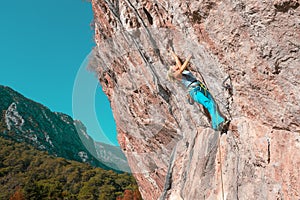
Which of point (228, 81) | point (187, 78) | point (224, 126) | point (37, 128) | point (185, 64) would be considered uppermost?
point (37, 128)

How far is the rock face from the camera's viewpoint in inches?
129

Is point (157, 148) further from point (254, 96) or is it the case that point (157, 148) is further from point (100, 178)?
point (100, 178)

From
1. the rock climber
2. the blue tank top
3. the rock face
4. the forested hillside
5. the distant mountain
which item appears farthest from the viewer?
the distant mountain

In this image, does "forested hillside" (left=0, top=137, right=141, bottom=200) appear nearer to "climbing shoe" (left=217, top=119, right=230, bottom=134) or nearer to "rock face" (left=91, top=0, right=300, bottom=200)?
"rock face" (left=91, top=0, right=300, bottom=200)

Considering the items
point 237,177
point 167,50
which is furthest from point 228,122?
point 167,50

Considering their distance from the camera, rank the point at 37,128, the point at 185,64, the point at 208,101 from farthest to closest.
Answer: the point at 37,128
the point at 185,64
the point at 208,101

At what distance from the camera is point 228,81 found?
436cm

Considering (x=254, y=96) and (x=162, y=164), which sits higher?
(x=254, y=96)

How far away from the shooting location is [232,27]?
12.4 ft

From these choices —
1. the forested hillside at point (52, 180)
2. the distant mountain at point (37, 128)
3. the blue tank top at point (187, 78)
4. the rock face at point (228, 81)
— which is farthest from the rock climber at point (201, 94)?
the distant mountain at point (37, 128)

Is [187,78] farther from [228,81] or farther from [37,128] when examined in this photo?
[37,128]

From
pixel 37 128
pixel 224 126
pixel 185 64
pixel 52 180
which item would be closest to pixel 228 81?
pixel 224 126

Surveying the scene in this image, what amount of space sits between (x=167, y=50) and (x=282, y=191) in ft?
13.4

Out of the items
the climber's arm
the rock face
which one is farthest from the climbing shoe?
the climber's arm
